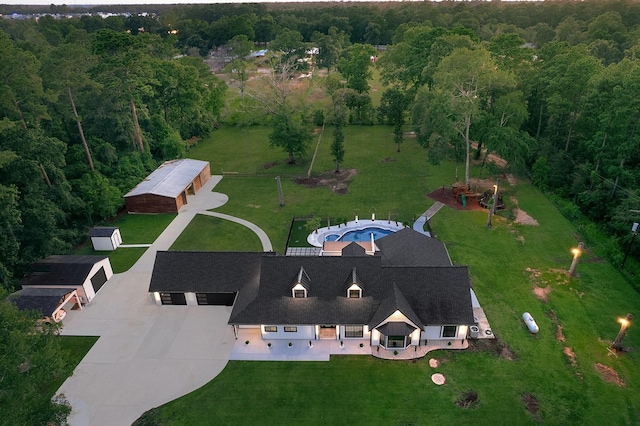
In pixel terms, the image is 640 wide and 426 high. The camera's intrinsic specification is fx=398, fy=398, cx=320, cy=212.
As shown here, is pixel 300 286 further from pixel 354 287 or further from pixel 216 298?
pixel 216 298

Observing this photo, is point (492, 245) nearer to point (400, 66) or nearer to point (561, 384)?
point (561, 384)

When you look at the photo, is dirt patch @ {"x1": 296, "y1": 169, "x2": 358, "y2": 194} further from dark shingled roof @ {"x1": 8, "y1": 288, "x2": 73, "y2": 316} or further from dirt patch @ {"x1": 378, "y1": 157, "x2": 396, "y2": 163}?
dark shingled roof @ {"x1": 8, "y1": 288, "x2": 73, "y2": 316}

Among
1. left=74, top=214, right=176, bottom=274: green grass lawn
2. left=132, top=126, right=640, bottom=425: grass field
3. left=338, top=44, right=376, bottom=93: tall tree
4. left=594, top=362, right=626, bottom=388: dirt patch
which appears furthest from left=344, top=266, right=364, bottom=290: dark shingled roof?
left=338, top=44, right=376, bottom=93: tall tree

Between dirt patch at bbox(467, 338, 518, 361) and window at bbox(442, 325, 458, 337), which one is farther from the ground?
window at bbox(442, 325, 458, 337)

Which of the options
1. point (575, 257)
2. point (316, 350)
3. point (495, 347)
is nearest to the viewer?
point (495, 347)

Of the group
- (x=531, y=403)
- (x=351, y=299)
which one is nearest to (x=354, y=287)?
(x=351, y=299)
